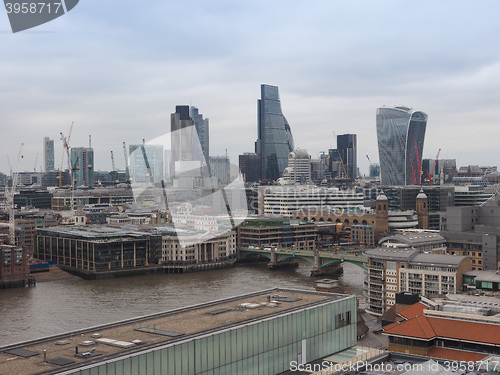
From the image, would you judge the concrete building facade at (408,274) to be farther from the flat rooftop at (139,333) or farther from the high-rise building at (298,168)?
the high-rise building at (298,168)

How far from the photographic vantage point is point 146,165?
3775 cm

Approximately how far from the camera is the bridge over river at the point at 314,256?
79.6ft

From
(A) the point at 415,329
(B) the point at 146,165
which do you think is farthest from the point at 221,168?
(A) the point at 415,329

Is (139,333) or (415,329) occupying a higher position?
(139,333)

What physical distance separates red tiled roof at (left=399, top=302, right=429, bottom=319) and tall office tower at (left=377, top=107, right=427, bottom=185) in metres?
53.6

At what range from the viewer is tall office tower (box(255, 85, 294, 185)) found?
79.9 metres

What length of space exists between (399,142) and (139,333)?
6206 cm

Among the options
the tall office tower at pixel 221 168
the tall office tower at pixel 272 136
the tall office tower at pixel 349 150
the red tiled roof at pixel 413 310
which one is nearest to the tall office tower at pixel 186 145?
the red tiled roof at pixel 413 310

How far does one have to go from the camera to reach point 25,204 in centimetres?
5272

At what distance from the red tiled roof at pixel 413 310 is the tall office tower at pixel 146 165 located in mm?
17529

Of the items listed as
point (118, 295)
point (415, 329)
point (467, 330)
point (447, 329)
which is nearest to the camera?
point (467, 330)

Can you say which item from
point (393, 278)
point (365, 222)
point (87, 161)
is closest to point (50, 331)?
point (393, 278)

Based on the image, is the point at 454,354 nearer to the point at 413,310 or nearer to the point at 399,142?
the point at 413,310

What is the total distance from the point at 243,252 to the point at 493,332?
20679 millimetres
